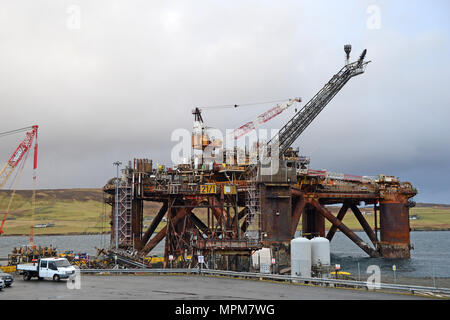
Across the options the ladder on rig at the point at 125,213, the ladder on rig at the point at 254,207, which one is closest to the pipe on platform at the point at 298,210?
the ladder on rig at the point at 254,207

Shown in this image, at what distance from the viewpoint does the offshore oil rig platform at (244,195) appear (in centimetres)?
6388

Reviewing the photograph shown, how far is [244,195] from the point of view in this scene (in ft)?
236

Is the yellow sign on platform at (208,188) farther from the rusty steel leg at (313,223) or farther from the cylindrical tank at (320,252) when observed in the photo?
the rusty steel leg at (313,223)

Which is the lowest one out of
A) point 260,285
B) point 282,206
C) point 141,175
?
point 260,285

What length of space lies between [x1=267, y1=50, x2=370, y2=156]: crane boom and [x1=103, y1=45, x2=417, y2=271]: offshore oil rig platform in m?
0.18

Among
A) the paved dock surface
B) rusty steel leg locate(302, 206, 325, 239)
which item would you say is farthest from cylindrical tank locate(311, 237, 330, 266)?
rusty steel leg locate(302, 206, 325, 239)

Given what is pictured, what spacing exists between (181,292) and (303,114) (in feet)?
188

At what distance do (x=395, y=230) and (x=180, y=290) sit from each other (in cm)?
6533

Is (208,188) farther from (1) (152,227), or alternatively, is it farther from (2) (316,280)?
(2) (316,280)

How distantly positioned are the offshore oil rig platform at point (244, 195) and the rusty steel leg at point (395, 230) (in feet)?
0.58

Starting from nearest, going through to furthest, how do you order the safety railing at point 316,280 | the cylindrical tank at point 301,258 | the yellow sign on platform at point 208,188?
the safety railing at point 316,280 < the cylindrical tank at point 301,258 < the yellow sign on platform at point 208,188
